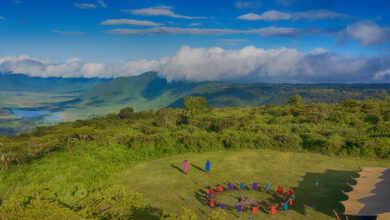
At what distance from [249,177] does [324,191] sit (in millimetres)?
5823

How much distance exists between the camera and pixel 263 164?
22.8 m

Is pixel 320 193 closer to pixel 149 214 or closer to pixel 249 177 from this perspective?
pixel 249 177

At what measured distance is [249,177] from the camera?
19.9 meters

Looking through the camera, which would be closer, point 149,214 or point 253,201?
point 149,214

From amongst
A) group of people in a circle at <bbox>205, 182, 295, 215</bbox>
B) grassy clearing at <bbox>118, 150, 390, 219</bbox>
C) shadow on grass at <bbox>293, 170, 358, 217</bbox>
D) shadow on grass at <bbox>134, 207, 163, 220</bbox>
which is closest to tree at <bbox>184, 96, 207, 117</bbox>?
grassy clearing at <bbox>118, 150, 390, 219</bbox>

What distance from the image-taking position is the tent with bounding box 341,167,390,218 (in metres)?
11.7

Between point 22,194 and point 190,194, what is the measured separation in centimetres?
1051

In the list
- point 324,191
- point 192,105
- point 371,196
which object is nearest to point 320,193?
point 324,191

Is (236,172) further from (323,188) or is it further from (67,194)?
(67,194)

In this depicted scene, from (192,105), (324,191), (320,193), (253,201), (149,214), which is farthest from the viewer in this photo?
(192,105)

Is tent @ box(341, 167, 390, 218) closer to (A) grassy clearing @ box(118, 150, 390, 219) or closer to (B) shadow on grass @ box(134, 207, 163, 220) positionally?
(A) grassy clearing @ box(118, 150, 390, 219)

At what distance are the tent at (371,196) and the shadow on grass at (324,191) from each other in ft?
4.02

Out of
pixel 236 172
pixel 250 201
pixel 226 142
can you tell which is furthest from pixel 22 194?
pixel 226 142

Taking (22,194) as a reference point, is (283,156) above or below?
below
